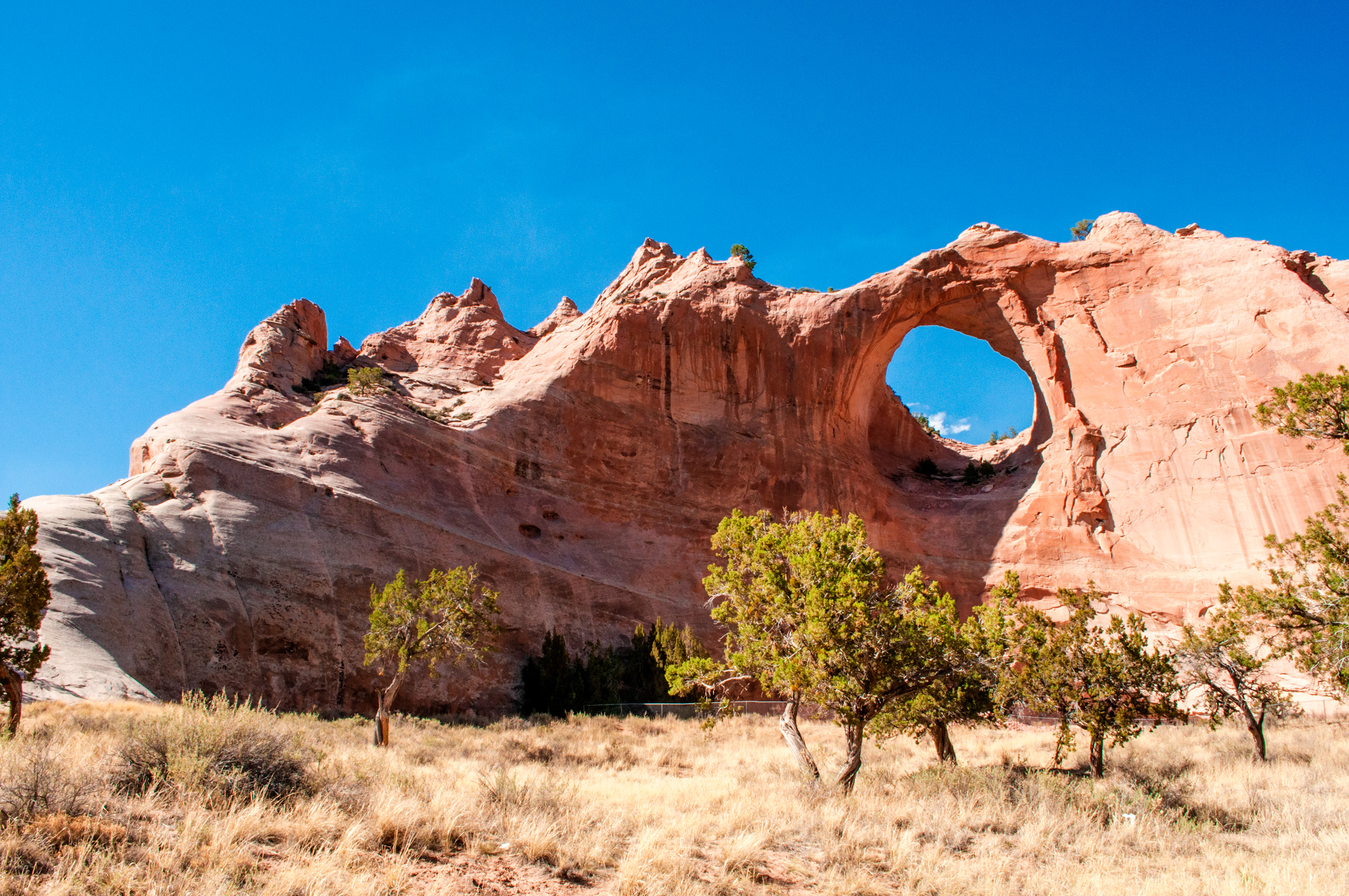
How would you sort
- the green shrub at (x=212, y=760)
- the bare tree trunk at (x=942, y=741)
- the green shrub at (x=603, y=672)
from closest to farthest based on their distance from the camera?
the green shrub at (x=212, y=760)
the bare tree trunk at (x=942, y=741)
the green shrub at (x=603, y=672)

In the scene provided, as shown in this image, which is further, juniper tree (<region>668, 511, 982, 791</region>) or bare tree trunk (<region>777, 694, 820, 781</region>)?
bare tree trunk (<region>777, 694, 820, 781</region>)

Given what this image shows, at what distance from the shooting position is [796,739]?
12.1m

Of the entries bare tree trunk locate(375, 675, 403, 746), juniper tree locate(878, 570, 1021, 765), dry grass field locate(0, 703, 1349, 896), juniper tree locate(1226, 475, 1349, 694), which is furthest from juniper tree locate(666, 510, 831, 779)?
juniper tree locate(1226, 475, 1349, 694)

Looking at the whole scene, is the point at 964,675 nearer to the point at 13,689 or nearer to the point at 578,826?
the point at 578,826

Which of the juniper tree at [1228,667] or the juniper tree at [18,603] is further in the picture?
the juniper tree at [1228,667]

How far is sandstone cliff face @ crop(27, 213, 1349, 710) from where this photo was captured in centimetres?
2212

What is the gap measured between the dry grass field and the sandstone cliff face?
30.9 feet

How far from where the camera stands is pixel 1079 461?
1324 inches

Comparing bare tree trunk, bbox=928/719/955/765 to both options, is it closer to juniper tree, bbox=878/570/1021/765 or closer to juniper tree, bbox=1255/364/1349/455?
juniper tree, bbox=878/570/1021/765

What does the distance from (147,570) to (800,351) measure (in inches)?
1082

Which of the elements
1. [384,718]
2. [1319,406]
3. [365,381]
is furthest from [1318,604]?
[365,381]

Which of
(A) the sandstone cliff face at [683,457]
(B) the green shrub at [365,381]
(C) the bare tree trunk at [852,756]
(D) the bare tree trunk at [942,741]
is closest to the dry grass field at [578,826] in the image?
(C) the bare tree trunk at [852,756]

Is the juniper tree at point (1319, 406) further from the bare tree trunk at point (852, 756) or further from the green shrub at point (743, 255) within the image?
the green shrub at point (743, 255)

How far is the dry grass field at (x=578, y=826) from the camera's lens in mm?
5848
